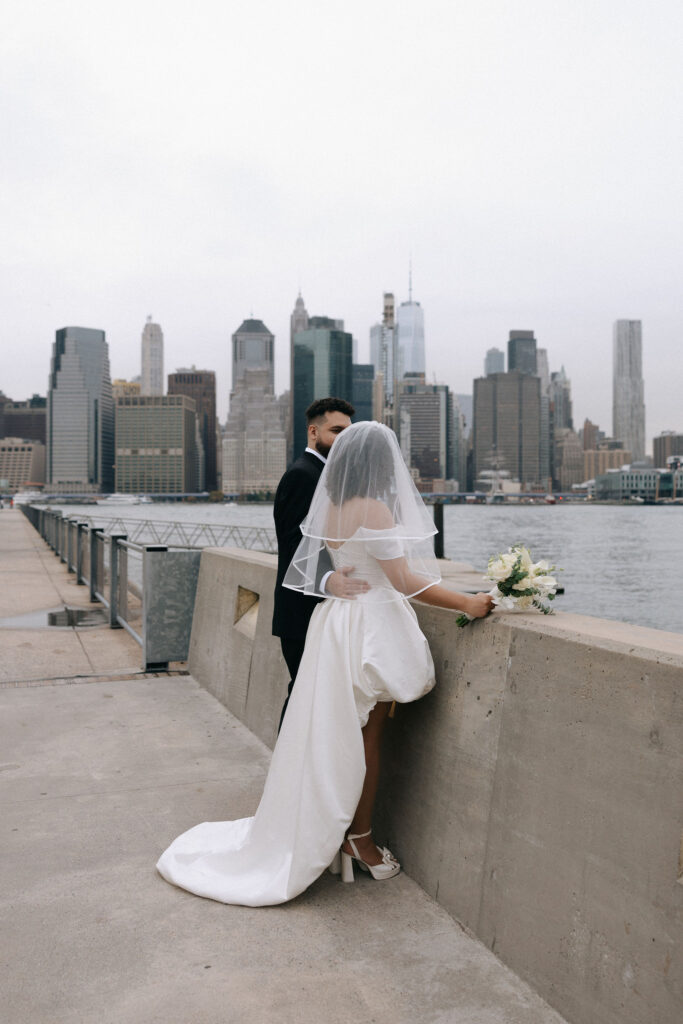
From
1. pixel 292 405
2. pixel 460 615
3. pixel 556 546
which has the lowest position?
pixel 556 546

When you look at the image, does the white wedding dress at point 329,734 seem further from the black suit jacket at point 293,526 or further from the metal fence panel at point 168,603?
the metal fence panel at point 168,603


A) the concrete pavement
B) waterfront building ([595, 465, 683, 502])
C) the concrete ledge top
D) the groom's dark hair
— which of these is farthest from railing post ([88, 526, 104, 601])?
waterfront building ([595, 465, 683, 502])

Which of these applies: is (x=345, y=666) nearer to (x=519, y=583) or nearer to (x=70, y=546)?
(x=519, y=583)

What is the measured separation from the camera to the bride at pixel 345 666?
3.17m

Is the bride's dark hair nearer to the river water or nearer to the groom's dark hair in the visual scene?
the groom's dark hair

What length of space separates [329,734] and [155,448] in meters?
190

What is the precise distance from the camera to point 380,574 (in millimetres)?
3256

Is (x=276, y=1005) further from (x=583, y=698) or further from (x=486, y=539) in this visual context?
(x=486, y=539)

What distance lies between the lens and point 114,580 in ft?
32.8

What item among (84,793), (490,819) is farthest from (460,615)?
(84,793)

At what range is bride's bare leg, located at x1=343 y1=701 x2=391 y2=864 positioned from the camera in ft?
10.9

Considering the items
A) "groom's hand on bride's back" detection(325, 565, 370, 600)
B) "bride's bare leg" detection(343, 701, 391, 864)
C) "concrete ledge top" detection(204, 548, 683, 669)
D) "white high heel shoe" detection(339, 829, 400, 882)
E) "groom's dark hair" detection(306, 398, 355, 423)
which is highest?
"groom's dark hair" detection(306, 398, 355, 423)

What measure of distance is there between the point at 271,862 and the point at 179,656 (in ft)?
14.1

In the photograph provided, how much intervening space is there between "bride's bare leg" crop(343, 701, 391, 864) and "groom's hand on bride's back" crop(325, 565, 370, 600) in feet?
1.51
